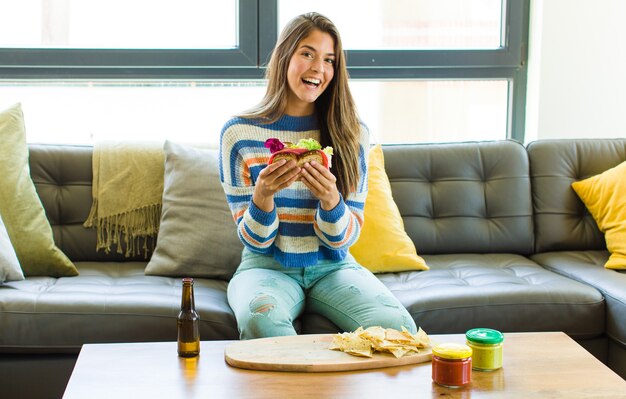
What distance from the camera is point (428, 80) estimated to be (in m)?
3.52

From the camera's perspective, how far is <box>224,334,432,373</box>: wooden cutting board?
168 centimetres

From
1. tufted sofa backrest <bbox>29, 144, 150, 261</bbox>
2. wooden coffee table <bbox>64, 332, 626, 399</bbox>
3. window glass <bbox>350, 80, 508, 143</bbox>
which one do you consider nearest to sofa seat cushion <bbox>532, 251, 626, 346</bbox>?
wooden coffee table <bbox>64, 332, 626, 399</bbox>

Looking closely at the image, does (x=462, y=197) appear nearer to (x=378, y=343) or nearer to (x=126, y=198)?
(x=126, y=198)

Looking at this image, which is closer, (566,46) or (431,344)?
(431,344)

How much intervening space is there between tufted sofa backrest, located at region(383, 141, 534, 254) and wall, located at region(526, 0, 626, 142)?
Answer: 486 mm

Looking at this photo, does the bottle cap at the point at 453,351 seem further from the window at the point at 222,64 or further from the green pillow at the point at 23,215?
the window at the point at 222,64

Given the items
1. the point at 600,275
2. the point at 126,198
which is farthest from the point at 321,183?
the point at 600,275

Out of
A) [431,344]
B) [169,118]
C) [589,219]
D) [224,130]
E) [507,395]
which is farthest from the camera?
[169,118]

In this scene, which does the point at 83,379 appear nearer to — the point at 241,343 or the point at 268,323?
the point at 241,343

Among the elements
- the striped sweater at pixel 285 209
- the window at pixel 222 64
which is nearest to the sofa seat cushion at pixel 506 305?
the striped sweater at pixel 285 209

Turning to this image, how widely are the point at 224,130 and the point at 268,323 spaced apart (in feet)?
2.26

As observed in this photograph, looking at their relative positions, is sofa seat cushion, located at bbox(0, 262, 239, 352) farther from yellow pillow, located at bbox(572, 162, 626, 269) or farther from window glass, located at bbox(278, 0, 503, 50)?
window glass, located at bbox(278, 0, 503, 50)

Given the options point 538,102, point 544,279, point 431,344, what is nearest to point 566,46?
point 538,102

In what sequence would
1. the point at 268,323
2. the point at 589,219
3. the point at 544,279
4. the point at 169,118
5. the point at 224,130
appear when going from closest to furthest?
the point at 268,323
the point at 224,130
the point at 544,279
the point at 589,219
the point at 169,118
